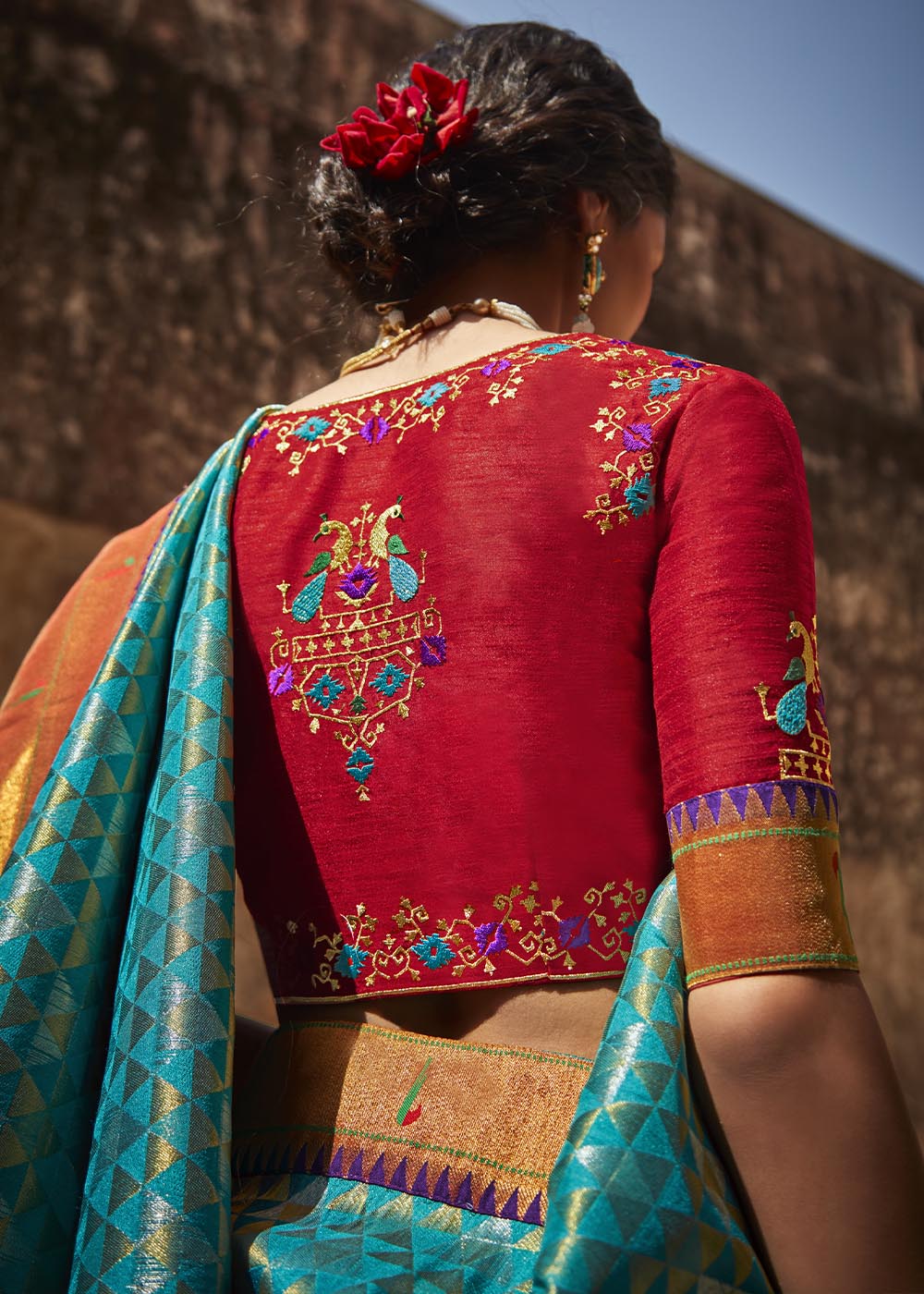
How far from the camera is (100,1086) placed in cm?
96

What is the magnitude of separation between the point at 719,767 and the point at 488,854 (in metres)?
0.20

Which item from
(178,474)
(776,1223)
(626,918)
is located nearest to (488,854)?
(626,918)

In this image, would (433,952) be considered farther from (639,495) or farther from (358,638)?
(639,495)

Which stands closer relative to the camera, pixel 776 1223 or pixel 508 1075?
pixel 776 1223

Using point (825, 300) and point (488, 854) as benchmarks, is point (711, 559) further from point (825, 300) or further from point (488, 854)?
point (825, 300)

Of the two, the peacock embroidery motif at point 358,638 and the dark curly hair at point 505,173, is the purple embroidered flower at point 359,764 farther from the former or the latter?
the dark curly hair at point 505,173

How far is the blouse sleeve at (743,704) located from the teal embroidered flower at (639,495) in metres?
0.01

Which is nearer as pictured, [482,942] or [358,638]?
[482,942]

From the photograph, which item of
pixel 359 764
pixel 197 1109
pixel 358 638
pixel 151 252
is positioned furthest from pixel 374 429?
pixel 151 252

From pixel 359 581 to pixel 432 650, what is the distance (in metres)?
0.10

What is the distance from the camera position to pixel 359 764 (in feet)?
3.38

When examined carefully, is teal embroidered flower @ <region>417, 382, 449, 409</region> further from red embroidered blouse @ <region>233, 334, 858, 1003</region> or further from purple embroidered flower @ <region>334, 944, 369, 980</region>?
purple embroidered flower @ <region>334, 944, 369, 980</region>

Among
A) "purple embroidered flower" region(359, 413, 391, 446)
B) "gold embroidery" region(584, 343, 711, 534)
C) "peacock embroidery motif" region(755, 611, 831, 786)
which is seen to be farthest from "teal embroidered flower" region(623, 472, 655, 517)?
"purple embroidered flower" region(359, 413, 391, 446)

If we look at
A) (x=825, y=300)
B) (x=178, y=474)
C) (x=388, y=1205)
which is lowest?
(x=388, y=1205)
